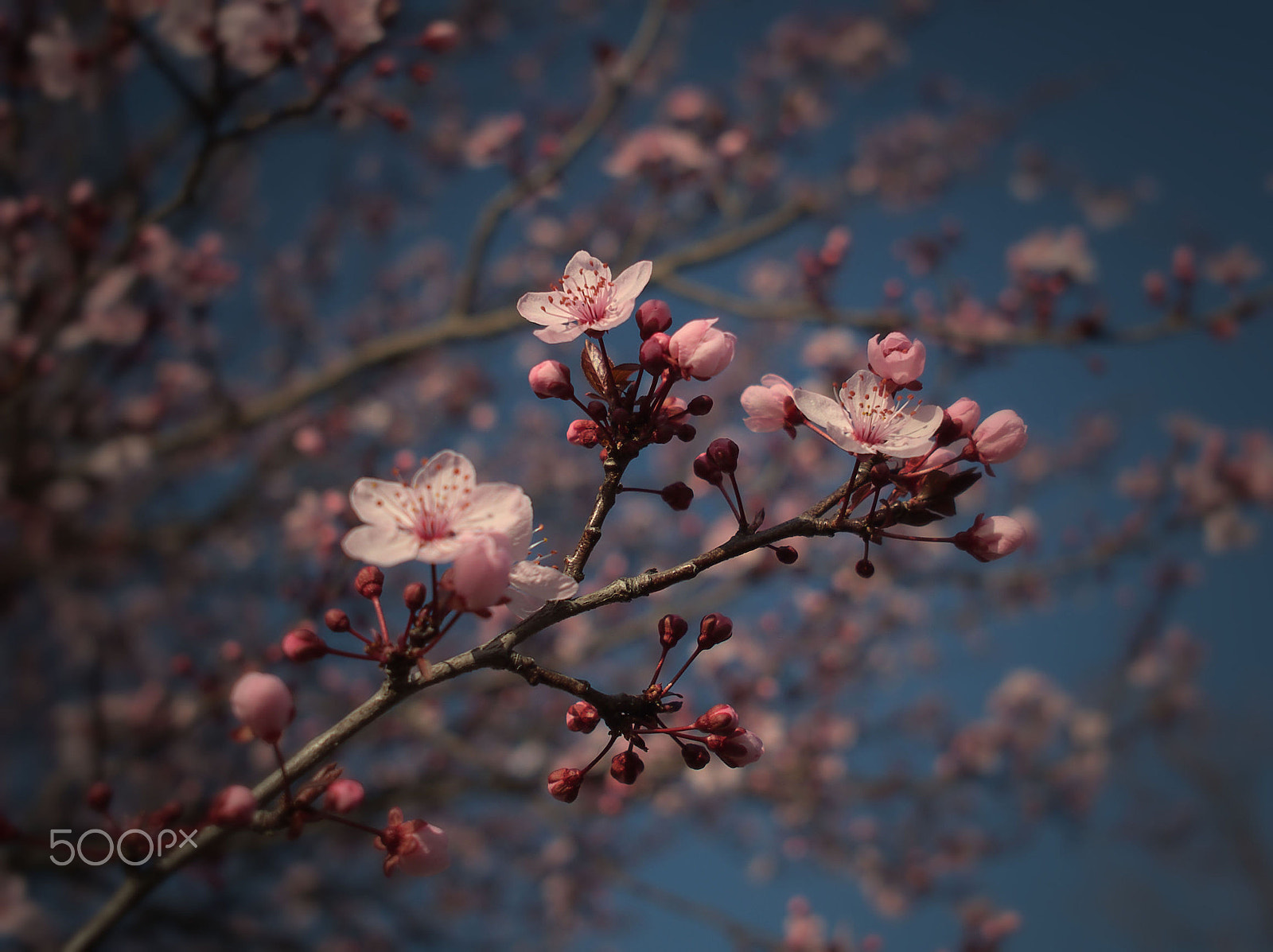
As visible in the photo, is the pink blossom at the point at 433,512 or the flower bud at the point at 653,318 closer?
the pink blossom at the point at 433,512

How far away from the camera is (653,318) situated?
3.63 feet

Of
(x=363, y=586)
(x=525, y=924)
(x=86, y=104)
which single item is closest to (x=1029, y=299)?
(x=363, y=586)

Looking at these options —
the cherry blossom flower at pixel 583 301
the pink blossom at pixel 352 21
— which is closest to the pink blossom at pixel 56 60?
the pink blossom at pixel 352 21

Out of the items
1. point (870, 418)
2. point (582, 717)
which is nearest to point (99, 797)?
A: point (582, 717)

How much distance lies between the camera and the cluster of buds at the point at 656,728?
0.99 metres

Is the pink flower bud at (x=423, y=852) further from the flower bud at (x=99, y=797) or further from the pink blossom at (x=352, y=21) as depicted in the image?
the pink blossom at (x=352, y=21)

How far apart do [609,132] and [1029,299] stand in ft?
7.39

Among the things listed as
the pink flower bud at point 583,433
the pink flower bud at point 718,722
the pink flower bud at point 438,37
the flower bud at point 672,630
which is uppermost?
the pink flower bud at point 438,37

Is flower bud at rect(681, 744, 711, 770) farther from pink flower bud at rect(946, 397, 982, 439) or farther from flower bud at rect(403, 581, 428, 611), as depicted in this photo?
pink flower bud at rect(946, 397, 982, 439)

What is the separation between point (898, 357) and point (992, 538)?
1.04 ft

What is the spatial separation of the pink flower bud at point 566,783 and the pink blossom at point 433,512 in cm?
39

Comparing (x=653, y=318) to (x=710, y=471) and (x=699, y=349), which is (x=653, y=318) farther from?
(x=710, y=471)

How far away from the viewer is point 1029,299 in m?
2.77

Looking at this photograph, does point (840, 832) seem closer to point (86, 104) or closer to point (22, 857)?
point (22, 857)
